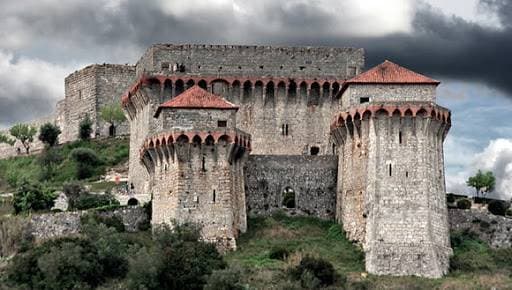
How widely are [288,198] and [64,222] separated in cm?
1256

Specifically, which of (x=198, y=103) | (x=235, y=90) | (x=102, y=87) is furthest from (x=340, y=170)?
(x=102, y=87)

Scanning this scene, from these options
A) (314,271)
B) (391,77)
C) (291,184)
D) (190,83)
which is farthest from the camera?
(190,83)

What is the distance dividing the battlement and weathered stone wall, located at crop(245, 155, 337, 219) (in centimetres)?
932

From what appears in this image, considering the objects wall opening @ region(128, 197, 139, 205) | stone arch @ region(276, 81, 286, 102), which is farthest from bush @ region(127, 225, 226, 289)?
stone arch @ region(276, 81, 286, 102)

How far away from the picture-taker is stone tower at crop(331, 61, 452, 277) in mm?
65188

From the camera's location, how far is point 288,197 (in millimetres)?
73062

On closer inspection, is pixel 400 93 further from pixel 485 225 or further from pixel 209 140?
pixel 209 140

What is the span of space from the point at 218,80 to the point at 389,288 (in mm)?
21927

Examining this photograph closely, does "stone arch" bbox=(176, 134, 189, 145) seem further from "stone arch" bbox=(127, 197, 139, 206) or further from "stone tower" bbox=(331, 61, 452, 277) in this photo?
"stone tower" bbox=(331, 61, 452, 277)

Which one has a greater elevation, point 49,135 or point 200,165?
point 49,135

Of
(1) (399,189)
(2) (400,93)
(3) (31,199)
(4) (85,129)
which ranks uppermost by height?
(4) (85,129)

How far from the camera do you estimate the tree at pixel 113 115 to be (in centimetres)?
9956

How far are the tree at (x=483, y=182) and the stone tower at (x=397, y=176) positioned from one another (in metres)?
17.8

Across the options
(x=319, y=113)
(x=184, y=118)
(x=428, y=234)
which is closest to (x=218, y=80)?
(x=319, y=113)
